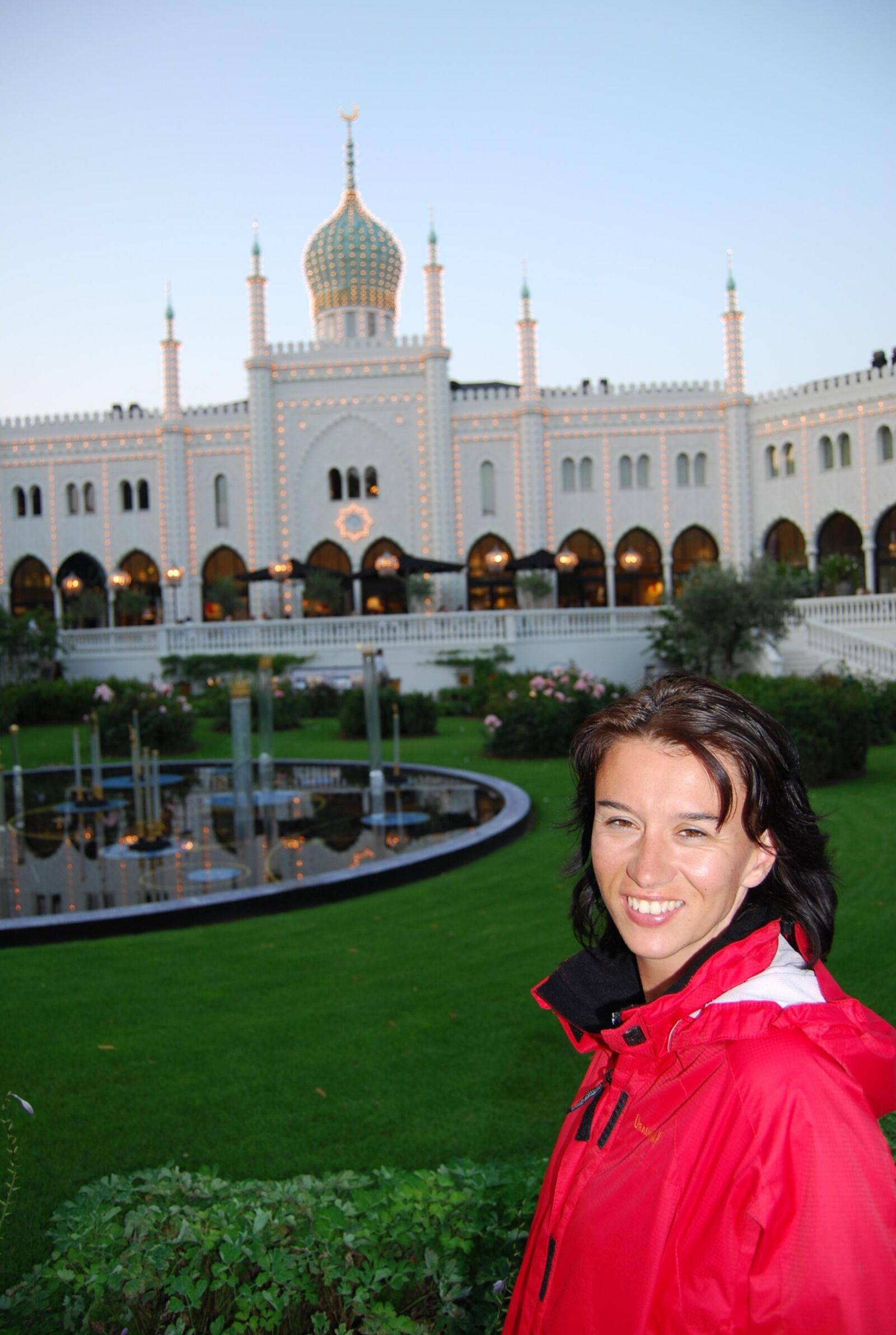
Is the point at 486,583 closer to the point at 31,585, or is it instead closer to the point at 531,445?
the point at 531,445

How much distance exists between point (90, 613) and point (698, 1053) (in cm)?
3886

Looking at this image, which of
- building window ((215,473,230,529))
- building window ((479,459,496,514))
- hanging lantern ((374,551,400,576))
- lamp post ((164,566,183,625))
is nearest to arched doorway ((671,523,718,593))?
building window ((479,459,496,514))

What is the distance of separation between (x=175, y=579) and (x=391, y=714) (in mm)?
18988

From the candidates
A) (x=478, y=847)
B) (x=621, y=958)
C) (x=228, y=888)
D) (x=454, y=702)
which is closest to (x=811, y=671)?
(x=454, y=702)

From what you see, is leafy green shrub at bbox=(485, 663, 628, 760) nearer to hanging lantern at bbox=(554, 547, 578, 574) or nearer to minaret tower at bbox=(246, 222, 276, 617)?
hanging lantern at bbox=(554, 547, 578, 574)

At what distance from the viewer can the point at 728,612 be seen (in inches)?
944

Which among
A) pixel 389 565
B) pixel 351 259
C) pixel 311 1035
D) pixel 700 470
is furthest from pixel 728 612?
pixel 351 259

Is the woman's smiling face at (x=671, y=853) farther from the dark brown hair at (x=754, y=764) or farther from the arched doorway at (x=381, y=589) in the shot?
the arched doorway at (x=381, y=589)

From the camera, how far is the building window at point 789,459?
124 ft

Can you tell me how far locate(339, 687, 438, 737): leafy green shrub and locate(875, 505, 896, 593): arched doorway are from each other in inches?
908

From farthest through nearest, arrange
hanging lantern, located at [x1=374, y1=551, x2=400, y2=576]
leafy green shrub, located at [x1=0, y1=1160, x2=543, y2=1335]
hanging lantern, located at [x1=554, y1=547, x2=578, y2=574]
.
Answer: hanging lantern, located at [x1=554, y1=547, x2=578, y2=574], hanging lantern, located at [x1=374, y1=551, x2=400, y2=576], leafy green shrub, located at [x1=0, y1=1160, x2=543, y2=1335]

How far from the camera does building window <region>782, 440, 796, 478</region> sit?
37938mm

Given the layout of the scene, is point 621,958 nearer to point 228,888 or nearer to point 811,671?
point 228,888

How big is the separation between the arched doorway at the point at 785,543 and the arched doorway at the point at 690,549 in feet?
6.78
